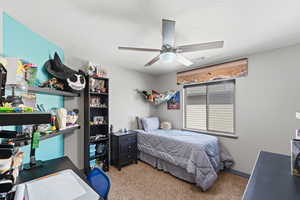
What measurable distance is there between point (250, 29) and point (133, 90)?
274cm

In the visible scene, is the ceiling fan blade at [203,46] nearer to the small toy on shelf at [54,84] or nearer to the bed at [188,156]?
the bed at [188,156]

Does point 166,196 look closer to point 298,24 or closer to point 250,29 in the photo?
point 250,29

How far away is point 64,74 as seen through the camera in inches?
78.6

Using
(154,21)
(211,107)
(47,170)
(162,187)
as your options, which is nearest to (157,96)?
(211,107)

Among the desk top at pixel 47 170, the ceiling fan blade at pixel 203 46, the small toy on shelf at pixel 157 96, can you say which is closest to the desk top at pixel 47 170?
the desk top at pixel 47 170

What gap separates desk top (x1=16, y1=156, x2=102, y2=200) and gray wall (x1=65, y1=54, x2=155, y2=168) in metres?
1.06

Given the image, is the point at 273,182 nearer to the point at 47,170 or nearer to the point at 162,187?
the point at 162,187

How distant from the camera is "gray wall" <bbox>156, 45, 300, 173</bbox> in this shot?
2127 millimetres

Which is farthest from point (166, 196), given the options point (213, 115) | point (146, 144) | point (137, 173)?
point (213, 115)

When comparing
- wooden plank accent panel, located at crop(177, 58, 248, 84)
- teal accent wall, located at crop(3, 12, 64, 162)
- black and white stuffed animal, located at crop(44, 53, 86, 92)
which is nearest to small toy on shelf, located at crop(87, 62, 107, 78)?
black and white stuffed animal, located at crop(44, 53, 86, 92)

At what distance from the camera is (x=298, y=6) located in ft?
4.30

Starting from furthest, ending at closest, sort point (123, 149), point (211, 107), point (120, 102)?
point (120, 102)
point (211, 107)
point (123, 149)

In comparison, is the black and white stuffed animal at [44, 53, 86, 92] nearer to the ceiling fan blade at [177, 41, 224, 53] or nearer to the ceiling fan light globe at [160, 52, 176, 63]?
the ceiling fan light globe at [160, 52, 176, 63]

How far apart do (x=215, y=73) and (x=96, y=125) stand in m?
2.93
